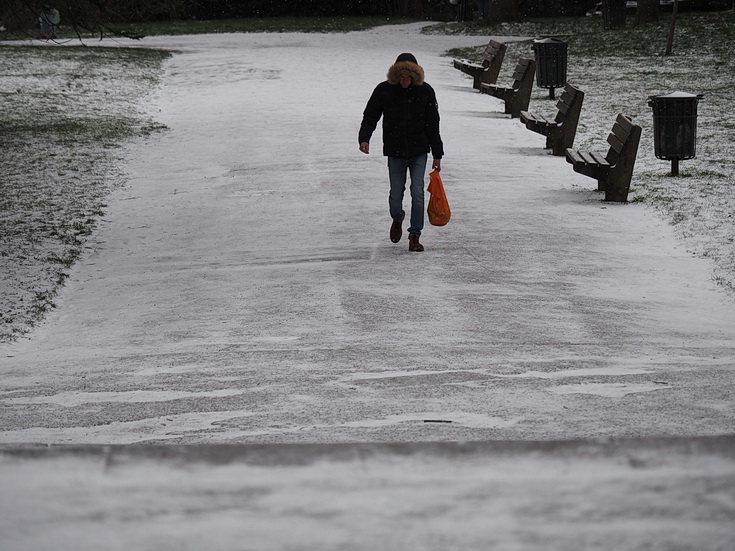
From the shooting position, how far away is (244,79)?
23.2 metres

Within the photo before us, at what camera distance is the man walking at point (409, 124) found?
8.95 m

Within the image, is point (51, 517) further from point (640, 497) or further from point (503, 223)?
point (503, 223)

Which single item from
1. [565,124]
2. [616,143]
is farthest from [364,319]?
Result: [565,124]

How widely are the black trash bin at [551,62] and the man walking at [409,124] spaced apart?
11.5 meters

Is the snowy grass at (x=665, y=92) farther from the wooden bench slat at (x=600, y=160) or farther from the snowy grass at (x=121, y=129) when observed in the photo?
the wooden bench slat at (x=600, y=160)

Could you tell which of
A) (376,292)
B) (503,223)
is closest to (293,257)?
(376,292)

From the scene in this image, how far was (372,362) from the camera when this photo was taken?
6.24 metres

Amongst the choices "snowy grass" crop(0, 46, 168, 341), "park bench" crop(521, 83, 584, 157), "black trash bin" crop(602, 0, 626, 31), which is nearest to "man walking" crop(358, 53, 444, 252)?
"snowy grass" crop(0, 46, 168, 341)

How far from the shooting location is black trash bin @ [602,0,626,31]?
3147 centimetres

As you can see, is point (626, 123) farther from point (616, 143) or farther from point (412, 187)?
point (412, 187)

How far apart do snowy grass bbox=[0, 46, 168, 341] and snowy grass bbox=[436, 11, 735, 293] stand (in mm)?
5748

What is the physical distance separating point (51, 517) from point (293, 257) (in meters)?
7.15

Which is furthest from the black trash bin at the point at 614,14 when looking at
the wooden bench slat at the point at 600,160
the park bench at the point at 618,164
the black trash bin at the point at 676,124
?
the park bench at the point at 618,164

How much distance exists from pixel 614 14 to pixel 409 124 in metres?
24.9
